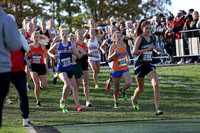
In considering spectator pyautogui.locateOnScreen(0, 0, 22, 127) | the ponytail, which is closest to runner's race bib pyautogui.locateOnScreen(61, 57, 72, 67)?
the ponytail

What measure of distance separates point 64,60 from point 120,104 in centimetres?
215

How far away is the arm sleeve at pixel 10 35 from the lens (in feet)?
15.1

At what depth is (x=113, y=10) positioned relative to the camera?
35.4m

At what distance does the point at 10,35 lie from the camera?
4.62 m

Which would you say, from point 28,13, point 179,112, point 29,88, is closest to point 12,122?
point 179,112

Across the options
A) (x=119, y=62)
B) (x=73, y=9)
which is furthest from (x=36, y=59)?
(x=73, y=9)

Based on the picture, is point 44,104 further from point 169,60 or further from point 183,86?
point 169,60

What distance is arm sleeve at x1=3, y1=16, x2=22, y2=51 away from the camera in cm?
462

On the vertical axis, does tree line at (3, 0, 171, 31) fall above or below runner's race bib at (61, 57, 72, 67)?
above

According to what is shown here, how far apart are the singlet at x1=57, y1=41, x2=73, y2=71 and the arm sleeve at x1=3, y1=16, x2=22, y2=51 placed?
191 inches

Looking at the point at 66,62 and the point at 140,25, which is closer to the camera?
the point at 140,25

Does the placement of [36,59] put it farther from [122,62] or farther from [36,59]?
[122,62]

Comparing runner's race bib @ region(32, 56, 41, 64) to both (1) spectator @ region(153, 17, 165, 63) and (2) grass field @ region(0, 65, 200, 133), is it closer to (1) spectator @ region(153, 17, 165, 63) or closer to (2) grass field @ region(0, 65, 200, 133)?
(2) grass field @ region(0, 65, 200, 133)

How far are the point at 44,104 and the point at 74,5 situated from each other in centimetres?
2567
